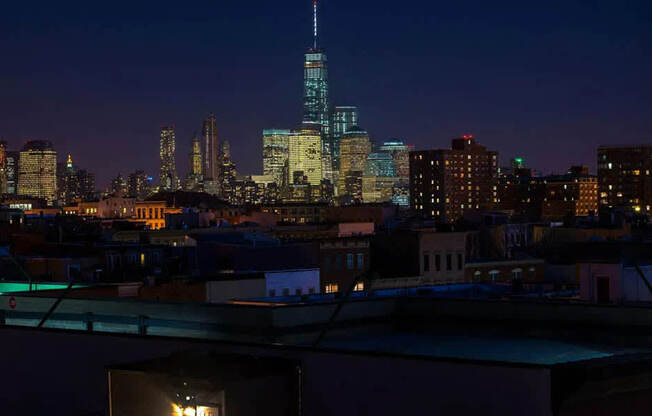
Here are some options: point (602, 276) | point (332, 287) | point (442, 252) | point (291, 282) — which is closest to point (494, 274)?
point (442, 252)

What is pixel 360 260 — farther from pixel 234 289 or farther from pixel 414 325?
pixel 414 325

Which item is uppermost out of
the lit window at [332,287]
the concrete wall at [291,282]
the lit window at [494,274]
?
the concrete wall at [291,282]

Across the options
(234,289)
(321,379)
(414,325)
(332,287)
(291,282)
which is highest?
(414,325)

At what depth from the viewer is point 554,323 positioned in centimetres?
1373

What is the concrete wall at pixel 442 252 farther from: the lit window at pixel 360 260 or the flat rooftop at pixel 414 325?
the flat rooftop at pixel 414 325

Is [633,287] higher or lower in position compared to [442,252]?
lower

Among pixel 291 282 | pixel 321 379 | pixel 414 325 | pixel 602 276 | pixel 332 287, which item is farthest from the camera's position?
pixel 332 287

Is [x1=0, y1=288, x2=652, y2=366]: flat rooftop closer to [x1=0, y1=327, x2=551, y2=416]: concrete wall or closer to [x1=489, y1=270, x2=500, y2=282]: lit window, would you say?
[x1=0, y1=327, x2=551, y2=416]: concrete wall

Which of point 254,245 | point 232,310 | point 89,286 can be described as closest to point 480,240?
point 254,245

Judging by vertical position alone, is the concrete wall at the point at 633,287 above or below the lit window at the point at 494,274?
above

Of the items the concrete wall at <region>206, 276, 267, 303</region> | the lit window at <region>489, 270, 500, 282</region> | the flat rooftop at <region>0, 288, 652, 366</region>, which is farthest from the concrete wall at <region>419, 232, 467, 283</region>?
the flat rooftop at <region>0, 288, 652, 366</region>

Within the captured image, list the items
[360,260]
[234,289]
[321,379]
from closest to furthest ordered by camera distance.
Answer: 1. [321,379]
2. [234,289]
3. [360,260]

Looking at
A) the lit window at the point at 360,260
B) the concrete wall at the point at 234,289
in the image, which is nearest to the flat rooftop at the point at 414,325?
the concrete wall at the point at 234,289

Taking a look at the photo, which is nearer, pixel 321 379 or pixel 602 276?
pixel 321 379
